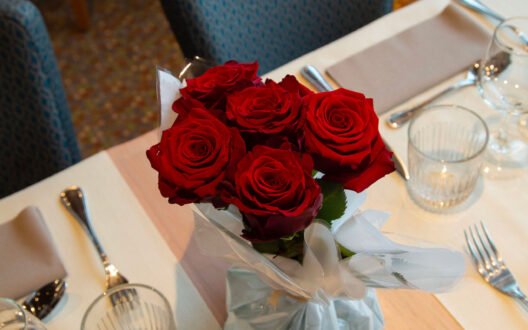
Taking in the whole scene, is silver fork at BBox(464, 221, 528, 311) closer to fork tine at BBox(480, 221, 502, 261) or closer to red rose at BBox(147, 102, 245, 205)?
fork tine at BBox(480, 221, 502, 261)

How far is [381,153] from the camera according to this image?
1.71 feet

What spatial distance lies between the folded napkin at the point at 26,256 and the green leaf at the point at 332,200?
42 centimetres

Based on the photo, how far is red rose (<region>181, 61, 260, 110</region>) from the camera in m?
0.56

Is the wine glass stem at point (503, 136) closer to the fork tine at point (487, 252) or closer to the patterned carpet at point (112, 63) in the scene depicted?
the fork tine at point (487, 252)

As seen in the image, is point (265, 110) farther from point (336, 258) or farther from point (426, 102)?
point (426, 102)

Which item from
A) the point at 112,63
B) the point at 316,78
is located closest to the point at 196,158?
the point at 316,78

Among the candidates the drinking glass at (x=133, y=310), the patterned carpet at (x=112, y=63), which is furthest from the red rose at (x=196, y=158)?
the patterned carpet at (x=112, y=63)

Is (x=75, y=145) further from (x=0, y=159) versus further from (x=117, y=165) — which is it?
(x=117, y=165)

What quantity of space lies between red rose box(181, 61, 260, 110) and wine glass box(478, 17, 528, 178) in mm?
461

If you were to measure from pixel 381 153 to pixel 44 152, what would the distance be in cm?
76

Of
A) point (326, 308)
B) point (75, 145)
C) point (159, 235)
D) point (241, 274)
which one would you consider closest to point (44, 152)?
point (75, 145)

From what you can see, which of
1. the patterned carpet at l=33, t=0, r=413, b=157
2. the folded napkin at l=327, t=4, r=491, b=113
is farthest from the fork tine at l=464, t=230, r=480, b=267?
the patterned carpet at l=33, t=0, r=413, b=157

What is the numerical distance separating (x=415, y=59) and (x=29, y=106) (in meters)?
0.66

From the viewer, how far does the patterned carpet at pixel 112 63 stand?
2039mm
